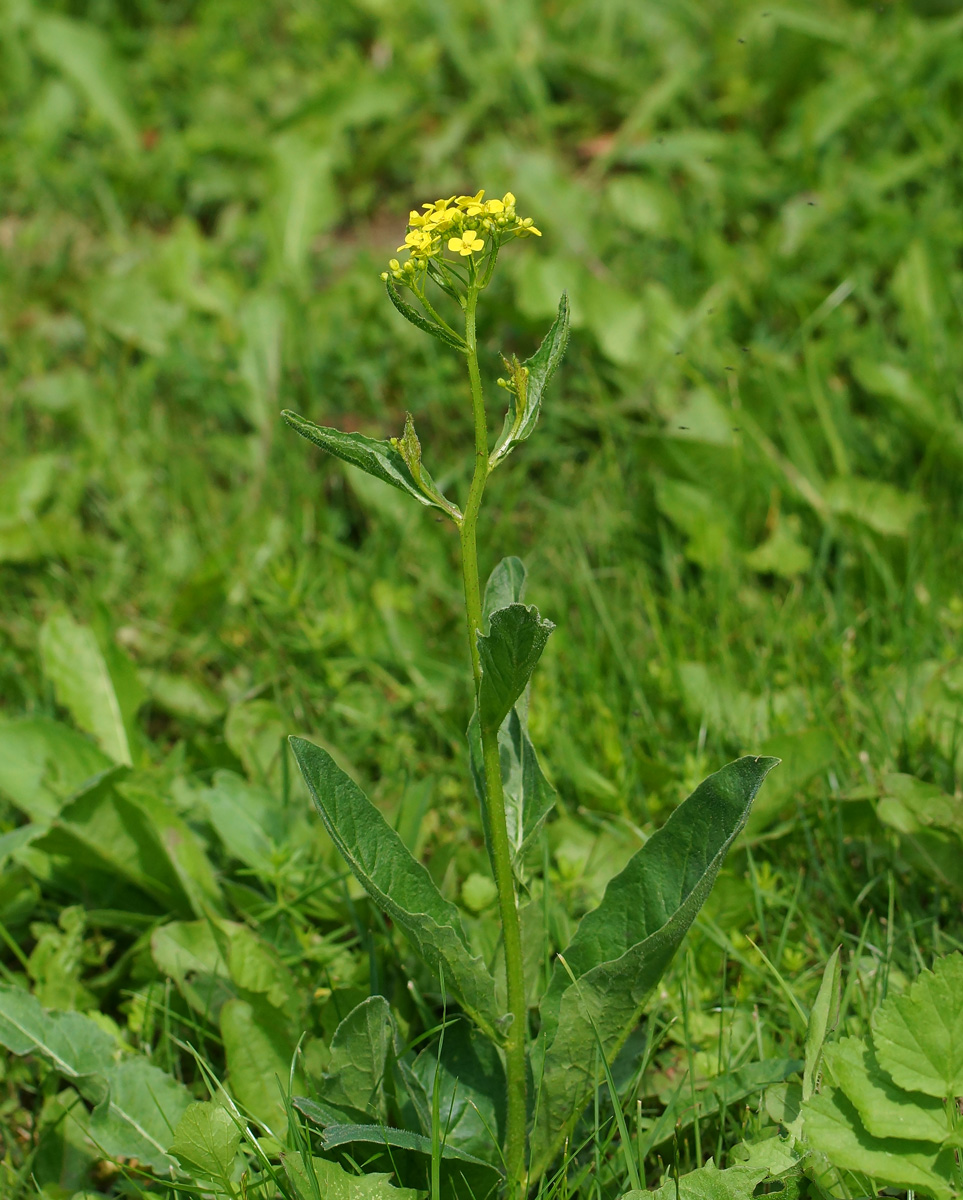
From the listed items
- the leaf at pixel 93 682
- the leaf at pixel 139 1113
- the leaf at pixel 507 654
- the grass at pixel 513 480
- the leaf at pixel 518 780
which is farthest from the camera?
the leaf at pixel 93 682

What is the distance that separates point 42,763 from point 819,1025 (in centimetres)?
163

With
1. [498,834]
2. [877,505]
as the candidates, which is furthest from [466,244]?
[877,505]

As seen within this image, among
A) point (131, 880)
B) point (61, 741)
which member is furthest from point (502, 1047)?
point (61, 741)

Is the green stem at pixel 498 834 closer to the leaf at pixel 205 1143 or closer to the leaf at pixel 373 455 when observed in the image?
the leaf at pixel 373 455

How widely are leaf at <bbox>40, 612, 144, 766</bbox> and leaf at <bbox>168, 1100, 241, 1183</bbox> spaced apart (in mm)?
1166

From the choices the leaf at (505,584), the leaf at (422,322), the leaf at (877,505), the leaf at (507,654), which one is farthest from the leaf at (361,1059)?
the leaf at (877,505)

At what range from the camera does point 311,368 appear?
3.62 metres

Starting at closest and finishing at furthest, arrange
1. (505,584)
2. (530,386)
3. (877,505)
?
(530,386) < (505,584) < (877,505)

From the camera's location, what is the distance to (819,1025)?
5.53ft

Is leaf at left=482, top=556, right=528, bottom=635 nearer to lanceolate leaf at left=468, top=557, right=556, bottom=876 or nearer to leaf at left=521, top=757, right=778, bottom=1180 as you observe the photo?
lanceolate leaf at left=468, top=557, right=556, bottom=876

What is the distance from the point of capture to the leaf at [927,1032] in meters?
1.51

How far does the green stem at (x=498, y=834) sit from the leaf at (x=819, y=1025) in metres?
0.41

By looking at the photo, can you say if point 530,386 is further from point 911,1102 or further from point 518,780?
point 911,1102

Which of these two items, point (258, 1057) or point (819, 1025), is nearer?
point (819, 1025)
